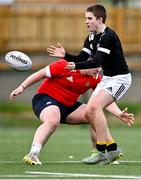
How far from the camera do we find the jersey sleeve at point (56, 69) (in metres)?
13.6

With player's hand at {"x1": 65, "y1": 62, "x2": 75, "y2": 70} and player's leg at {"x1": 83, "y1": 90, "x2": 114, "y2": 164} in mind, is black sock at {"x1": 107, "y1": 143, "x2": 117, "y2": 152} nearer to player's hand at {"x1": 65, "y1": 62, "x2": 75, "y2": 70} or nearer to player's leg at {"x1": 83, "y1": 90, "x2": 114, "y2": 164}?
player's leg at {"x1": 83, "y1": 90, "x2": 114, "y2": 164}

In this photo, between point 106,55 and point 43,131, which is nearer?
point 106,55

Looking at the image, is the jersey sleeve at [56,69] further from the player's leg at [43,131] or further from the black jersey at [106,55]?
the player's leg at [43,131]

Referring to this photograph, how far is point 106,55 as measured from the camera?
43.5ft

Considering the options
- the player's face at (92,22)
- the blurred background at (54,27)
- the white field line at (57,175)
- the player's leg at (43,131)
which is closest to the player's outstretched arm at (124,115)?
the player's leg at (43,131)

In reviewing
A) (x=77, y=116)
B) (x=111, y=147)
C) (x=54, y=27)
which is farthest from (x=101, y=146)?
(x=54, y=27)

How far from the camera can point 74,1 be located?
31219 millimetres

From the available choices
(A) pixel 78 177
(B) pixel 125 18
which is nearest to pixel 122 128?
(B) pixel 125 18

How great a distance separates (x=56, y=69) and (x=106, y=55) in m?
0.81

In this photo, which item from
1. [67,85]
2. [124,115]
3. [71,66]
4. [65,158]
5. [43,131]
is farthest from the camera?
[65,158]

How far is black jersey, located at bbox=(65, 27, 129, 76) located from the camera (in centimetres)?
1316

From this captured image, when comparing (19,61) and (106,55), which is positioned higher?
(106,55)

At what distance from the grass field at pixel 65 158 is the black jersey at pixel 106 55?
1.28 m

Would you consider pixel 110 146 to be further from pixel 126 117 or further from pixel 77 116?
pixel 77 116
